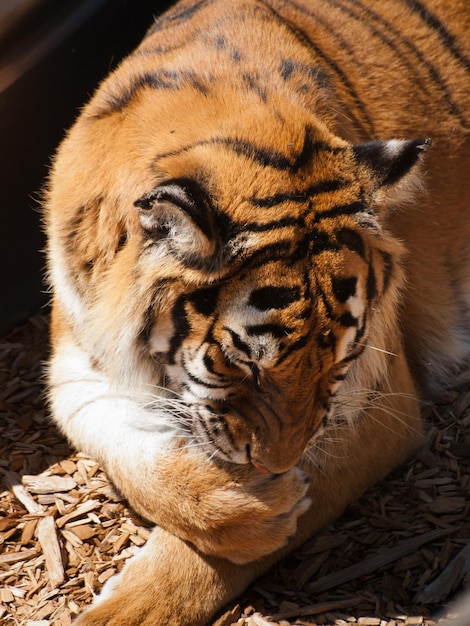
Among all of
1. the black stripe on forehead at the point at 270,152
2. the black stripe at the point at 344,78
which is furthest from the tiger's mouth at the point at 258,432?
the black stripe at the point at 344,78

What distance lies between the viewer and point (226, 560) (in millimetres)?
2898

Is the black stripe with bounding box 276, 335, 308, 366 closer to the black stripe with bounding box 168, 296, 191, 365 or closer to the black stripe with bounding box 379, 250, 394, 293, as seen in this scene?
the black stripe with bounding box 168, 296, 191, 365

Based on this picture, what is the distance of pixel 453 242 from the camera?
12.3ft

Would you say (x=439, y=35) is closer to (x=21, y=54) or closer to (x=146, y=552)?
(x=21, y=54)

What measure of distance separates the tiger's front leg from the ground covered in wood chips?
3.9 inches

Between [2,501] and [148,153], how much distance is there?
1.62 meters

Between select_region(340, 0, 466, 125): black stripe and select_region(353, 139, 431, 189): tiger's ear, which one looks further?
select_region(340, 0, 466, 125): black stripe

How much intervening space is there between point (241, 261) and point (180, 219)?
0.20 metres

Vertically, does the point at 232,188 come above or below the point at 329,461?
above

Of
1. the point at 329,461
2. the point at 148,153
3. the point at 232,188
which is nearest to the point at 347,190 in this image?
the point at 232,188

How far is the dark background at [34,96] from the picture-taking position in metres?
4.04

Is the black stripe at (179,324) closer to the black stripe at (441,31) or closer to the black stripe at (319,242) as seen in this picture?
the black stripe at (319,242)

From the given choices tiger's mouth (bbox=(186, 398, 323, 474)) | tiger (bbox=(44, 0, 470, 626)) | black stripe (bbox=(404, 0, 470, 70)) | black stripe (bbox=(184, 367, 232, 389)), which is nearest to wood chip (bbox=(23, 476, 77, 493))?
tiger (bbox=(44, 0, 470, 626))

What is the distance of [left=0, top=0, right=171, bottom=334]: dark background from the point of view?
4043mm
